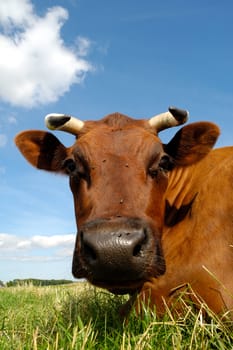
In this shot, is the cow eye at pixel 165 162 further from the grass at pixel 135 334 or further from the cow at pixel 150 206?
the grass at pixel 135 334

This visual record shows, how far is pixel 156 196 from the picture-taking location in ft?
19.2

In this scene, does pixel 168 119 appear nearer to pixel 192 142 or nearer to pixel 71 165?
pixel 192 142

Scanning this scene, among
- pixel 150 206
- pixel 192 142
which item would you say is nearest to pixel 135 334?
pixel 150 206

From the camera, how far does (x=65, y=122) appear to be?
708 centimetres

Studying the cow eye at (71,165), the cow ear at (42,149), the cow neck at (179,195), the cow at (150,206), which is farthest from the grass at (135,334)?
the cow ear at (42,149)

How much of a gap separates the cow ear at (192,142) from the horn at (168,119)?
14cm

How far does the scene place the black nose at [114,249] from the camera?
4395 millimetres

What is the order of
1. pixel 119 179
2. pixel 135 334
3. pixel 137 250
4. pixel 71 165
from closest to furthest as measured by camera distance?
pixel 137 250, pixel 135 334, pixel 119 179, pixel 71 165

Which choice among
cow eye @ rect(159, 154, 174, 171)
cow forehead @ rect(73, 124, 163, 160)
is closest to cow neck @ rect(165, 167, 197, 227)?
cow eye @ rect(159, 154, 174, 171)

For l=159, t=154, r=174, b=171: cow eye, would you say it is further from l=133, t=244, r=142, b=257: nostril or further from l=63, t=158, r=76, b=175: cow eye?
l=133, t=244, r=142, b=257: nostril

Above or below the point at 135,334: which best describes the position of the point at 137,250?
above

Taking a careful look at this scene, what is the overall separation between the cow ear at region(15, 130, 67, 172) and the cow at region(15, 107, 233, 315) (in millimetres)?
16

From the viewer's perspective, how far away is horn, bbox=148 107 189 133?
22.6 ft

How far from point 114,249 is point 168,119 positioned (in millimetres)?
3062
